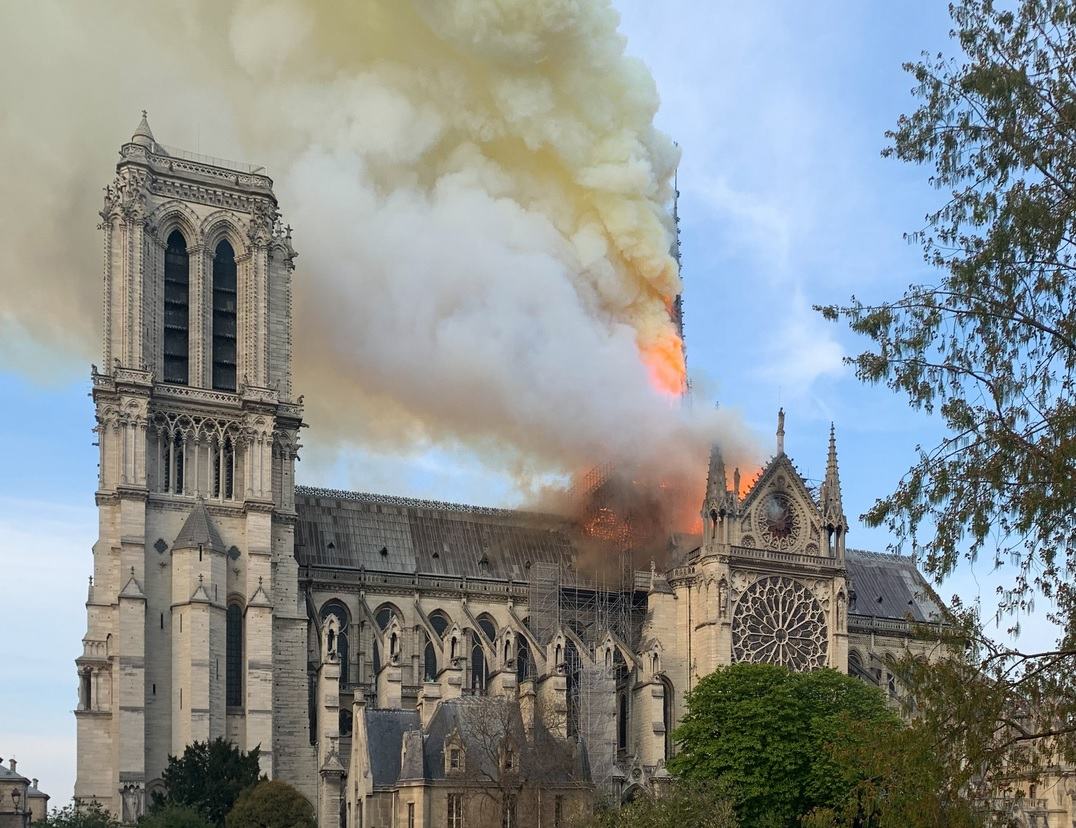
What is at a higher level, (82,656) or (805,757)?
(82,656)

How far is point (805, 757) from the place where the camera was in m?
73.1

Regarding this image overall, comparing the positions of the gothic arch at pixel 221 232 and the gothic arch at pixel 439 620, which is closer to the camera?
the gothic arch at pixel 221 232

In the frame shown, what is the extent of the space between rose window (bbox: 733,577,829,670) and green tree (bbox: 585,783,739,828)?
1028 inches

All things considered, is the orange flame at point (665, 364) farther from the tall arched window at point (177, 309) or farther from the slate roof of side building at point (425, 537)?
the tall arched window at point (177, 309)

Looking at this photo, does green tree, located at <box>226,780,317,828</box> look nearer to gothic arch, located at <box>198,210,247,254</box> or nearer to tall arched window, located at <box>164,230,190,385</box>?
tall arched window, located at <box>164,230,190,385</box>

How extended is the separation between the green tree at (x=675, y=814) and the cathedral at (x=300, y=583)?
8046mm

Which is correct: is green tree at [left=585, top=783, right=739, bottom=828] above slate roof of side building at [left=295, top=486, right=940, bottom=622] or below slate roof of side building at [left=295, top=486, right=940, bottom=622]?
below

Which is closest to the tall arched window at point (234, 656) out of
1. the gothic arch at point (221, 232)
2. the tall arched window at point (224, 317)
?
the tall arched window at point (224, 317)

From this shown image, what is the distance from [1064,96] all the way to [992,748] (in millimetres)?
11662

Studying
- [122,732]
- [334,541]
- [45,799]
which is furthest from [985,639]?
[45,799]

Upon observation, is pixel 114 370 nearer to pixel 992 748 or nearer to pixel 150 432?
pixel 150 432

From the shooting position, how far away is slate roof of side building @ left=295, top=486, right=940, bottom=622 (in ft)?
308

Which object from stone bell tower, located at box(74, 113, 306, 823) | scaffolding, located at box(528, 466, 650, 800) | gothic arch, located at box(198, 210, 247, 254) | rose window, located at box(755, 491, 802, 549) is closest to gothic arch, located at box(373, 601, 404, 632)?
stone bell tower, located at box(74, 113, 306, 823)

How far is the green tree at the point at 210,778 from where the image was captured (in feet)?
238
